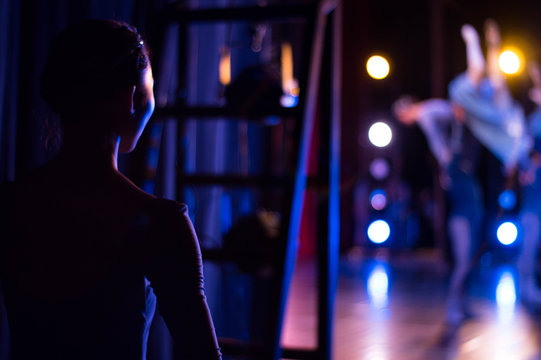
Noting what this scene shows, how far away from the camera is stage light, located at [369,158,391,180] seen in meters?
10.6

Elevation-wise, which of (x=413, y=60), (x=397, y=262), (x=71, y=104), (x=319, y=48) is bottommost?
(x=397, y=262)

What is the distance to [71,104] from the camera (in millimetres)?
817

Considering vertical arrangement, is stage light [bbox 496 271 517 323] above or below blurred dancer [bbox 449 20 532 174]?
below

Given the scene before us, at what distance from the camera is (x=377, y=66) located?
32.0 ft

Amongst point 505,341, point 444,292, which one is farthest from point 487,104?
point 444,292

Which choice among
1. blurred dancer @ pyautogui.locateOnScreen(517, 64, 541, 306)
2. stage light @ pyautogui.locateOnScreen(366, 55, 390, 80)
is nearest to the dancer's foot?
blurred dancer @ pyautogui.locateOnScreen(517, 64, 541, 306)

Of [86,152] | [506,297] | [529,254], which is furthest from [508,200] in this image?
[86,152]

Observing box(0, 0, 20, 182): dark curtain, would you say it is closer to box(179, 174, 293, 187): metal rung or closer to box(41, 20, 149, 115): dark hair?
box(179, 174, 293, 187): metal rung

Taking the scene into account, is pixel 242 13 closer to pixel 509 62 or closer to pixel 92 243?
pixel 92 243

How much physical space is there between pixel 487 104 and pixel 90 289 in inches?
153

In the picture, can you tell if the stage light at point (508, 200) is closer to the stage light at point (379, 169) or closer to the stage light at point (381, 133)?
the stage light at point (379, 169)

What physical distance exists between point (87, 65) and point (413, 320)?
3872 mm

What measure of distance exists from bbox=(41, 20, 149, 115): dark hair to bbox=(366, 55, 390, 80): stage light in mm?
9162

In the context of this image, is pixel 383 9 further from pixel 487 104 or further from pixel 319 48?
pixel 319 48
